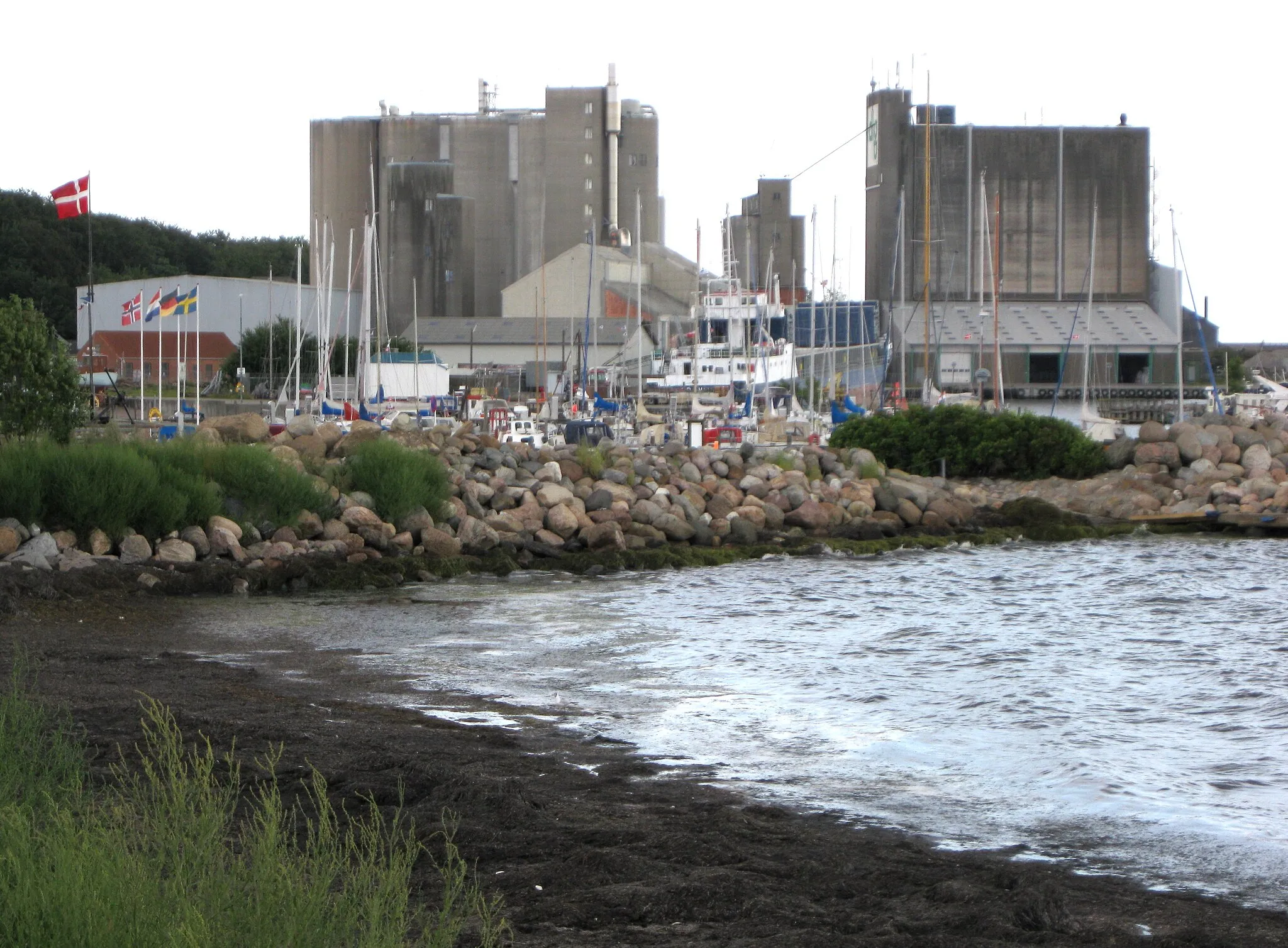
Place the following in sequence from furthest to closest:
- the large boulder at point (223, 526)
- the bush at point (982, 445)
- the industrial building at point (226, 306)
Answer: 1. the industrial building at point (226, 306)
2. the bush at point (982, 445)
3. the large boulder at point (223, 526)

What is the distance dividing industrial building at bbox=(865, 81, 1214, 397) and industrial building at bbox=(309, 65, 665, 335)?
59.8ft

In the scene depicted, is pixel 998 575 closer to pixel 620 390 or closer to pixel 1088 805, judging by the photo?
pixel 1088 805

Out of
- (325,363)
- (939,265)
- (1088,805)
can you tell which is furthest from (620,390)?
(1088,805)

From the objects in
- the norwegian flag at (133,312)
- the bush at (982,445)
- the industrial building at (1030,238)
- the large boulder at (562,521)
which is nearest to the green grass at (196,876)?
the large boulder at (562,521)

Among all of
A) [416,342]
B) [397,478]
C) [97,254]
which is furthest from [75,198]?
[97,254]

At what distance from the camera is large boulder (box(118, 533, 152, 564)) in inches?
748

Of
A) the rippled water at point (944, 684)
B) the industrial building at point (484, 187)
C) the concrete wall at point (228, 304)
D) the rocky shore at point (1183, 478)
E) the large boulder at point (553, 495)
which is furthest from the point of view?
the industrial building at point (484, 187)

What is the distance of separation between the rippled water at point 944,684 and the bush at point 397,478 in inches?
115

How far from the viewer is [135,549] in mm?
19062

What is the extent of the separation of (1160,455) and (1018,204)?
48848 millimetres

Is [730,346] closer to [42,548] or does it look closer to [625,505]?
[625,505]

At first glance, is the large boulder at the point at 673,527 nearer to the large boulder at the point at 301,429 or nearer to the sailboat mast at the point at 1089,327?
the large boulder at the point at 301,429

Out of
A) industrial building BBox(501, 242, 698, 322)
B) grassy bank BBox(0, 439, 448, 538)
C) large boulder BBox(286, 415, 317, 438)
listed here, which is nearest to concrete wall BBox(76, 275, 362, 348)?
industrial building BBox(501, 242, 698, 322)

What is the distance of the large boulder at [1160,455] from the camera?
32875mm
